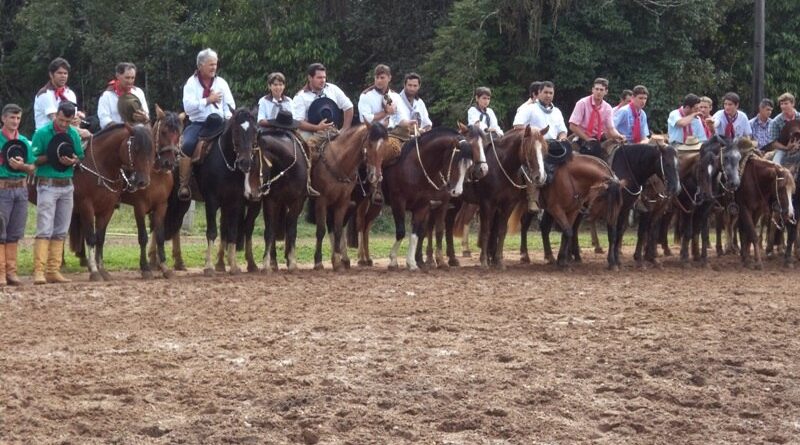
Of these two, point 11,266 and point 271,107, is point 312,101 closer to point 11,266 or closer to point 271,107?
point 271,107

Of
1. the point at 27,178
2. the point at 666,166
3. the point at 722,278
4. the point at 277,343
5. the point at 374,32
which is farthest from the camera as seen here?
the point at 374,32

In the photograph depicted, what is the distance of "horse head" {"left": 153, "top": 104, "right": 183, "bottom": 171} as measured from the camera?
47.7 ft

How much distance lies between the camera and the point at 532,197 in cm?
1750

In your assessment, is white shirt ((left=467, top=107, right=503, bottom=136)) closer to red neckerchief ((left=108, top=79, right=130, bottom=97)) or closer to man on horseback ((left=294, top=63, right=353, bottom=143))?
man on horseback ((left=294, top=63, right=353, bottom=143))

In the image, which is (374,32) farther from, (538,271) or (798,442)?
(798,442)

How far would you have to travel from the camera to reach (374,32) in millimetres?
31734

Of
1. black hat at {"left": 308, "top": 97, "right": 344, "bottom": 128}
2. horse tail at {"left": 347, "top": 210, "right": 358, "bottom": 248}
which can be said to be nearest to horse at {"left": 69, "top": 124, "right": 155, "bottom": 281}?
black hat at {"left": 308, "top": 97, "right": 344, "bottom": 128}

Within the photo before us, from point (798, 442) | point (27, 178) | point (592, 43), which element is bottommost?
point (798, 442)

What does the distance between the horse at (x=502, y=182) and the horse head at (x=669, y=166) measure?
1.92 meters

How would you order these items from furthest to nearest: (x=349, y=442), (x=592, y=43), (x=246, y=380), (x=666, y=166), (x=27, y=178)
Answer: (x=592, y=43), (x=666, y=166), (x=27, y=178), (x=246, y=380), (x=349, y=442)

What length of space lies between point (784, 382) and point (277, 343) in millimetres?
4156

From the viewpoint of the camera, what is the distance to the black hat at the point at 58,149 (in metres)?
14.1

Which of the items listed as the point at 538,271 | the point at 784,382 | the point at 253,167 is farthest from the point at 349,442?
the point at 538,271

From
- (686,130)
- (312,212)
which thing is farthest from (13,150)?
(686,130)
